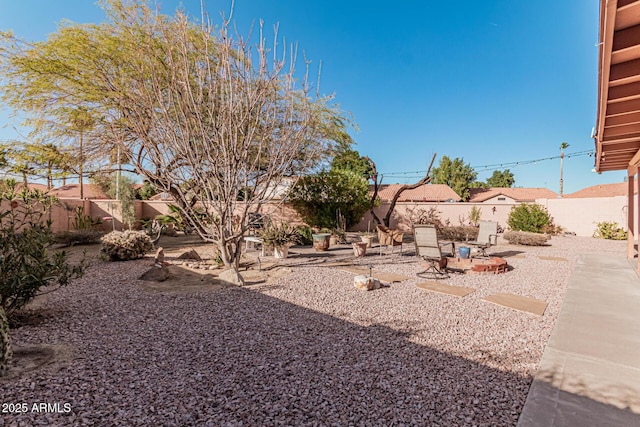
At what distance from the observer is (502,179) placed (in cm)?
4869

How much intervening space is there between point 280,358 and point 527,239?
11.9 metres

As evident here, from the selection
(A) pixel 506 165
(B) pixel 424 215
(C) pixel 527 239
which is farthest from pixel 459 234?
(A) pixel 506 165

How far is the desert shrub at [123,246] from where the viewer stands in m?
7.34

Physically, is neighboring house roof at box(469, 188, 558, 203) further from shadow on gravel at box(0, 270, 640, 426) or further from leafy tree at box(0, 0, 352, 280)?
shadow on gravel at box(0, 270, 640, 426)

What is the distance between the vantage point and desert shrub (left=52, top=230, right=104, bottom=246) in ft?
31.4

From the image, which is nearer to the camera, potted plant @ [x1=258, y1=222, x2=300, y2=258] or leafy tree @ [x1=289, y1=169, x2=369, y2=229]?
potted plant @ [x1=258, y1=222, x2=300, y2=258]

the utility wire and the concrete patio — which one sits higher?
the utility wire

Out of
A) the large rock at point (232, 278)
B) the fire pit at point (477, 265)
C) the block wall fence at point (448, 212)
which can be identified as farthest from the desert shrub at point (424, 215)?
the large rock at point (232, 278)

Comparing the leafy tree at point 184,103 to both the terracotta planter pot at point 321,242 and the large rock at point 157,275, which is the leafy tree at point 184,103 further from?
the terracotta planter pot at point 321,242

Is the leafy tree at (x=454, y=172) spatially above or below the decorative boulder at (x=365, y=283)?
above

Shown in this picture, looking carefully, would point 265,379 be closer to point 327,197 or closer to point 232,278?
point 232,278

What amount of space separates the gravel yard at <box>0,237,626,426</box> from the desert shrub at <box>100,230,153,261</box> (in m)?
2.47

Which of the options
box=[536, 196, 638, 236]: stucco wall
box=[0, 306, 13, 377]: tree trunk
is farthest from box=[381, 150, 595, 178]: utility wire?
box=[0, 306, 13, 377]: tree trunk

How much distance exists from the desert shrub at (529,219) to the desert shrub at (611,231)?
2.12 m
